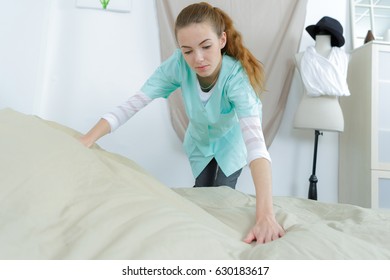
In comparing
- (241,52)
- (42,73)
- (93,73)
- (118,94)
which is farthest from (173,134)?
(241,52)

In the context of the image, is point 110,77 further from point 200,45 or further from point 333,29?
point 333,29

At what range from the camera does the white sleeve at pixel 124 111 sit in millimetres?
1245

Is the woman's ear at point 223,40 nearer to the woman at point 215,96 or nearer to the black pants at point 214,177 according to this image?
the woman at point 215,96

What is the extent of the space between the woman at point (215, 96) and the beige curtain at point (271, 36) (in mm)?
767

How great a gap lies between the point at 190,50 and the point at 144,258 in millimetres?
818

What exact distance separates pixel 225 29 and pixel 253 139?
526 millimetres

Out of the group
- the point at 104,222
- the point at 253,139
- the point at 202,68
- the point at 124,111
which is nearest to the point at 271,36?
the point at 202,68

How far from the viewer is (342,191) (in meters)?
2.37

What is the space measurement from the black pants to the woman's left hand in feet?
2.81

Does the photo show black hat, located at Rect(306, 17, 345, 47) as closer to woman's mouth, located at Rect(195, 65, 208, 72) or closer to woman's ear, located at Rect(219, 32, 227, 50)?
woman's ear, located at Rect(219, 32, 227, 50)

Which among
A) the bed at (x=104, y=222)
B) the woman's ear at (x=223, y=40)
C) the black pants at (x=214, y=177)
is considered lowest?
the black pants at (x=214, y=177)

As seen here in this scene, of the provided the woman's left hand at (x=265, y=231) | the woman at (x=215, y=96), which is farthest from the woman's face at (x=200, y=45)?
the woman's left hand at (x=265, y=231)

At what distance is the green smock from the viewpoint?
47.1 inches

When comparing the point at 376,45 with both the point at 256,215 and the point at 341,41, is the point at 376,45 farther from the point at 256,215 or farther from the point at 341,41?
the point at 256,215
